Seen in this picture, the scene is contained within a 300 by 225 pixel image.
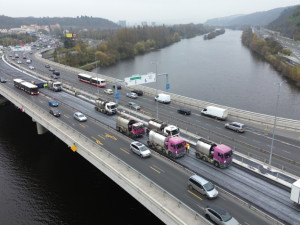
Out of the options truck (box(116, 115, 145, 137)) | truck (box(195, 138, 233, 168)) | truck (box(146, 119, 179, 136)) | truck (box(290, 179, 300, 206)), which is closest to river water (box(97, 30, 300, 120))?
truck (box(146, 119, 179, 136))

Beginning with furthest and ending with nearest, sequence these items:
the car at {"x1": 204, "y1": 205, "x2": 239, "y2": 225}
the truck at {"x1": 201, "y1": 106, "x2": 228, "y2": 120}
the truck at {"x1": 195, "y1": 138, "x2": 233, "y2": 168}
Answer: the truck at {"x1": 201, "y1": 106, "x2": 228, "y2": 120} < the truck at {"x1": 195, "y1": 138, "x2": 233, "y2": 168} < the car at {"x1": 204, "y1": 205, "x2": 239, "y2": 225}

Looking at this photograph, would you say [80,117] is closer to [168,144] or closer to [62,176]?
[62,176]

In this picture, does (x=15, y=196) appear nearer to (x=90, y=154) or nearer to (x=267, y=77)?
(x=90, y=154)

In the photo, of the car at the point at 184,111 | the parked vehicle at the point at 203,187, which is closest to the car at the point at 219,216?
the parked vehicle at the point at 203,187

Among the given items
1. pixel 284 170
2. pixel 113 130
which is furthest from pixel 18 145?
pixel 284 170

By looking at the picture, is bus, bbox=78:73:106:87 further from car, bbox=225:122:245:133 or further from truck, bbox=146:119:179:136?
car, bbox=225:122:245:133
